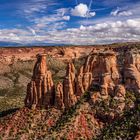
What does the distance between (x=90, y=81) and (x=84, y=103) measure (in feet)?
23.1

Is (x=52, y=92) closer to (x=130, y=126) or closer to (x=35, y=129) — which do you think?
(x=35, y=129)

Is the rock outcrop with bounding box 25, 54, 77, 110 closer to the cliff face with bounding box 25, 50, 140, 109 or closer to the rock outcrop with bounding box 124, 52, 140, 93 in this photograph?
the cliff face with bounding box 25, 50, 140, 109

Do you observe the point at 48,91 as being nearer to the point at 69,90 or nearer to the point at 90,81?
the point at 69,90

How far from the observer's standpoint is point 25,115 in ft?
394

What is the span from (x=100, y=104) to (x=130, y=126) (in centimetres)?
1187

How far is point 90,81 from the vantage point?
11894 cm

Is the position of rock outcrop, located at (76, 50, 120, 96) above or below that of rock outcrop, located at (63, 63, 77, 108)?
above

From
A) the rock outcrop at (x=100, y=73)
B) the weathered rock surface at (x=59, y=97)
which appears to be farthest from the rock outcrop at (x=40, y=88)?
the rock outcrop at (x=100, y=73)

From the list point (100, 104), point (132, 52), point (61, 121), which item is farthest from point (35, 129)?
point (132, 52)

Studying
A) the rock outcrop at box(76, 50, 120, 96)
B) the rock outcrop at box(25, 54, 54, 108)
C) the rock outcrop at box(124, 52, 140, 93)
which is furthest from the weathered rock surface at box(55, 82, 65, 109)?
the rock outcrop at box(124, 52, 140, 93)

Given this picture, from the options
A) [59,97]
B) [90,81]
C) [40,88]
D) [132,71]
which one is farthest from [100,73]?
[40,88]

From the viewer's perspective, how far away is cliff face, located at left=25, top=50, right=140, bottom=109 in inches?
4525

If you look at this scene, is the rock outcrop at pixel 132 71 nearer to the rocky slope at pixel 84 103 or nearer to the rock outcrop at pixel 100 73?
the rocky slope at pixel 84 103

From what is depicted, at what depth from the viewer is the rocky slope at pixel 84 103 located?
110000mm
